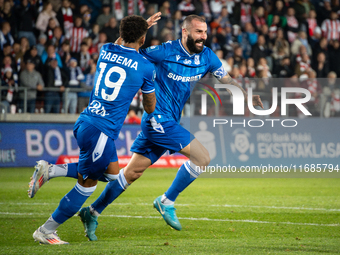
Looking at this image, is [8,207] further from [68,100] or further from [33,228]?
[68,100]

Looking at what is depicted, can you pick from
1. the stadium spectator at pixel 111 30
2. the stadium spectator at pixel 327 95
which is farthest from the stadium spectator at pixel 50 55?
the stadium spectator at pixel 327 95

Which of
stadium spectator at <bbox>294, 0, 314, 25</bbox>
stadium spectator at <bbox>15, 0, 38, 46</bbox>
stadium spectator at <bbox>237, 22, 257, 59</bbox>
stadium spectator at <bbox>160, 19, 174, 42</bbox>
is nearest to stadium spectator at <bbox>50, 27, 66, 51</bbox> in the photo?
stadium spectator at <bbox>15, 0, 38, 46</bbox>

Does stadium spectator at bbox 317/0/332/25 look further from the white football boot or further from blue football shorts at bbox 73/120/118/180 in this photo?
the white football boot

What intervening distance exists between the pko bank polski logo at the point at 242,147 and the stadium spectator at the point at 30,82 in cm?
573

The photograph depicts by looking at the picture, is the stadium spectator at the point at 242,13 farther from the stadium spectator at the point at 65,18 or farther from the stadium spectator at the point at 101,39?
the stadium spectator at the point at 65,18

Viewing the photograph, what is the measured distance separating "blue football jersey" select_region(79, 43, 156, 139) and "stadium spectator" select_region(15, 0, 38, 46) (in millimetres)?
10608

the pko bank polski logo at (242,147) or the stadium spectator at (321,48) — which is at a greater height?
the stadium spectator at (321,48)

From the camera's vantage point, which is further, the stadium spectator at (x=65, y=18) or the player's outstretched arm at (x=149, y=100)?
the stadium spectator at (x=65, y=18)

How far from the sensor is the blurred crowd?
13445mm

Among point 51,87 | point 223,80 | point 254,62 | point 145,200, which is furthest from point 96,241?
point 254,62

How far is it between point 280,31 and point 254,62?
6.14 ft

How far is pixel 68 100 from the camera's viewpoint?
44.1ft

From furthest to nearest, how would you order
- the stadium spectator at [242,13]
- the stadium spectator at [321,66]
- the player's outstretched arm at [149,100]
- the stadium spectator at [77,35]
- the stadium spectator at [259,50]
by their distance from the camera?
the stadium spectator at [242,13] → the stadium spectator at [321,66] → the stadium spectator at [259,50] → the stadium spectator at [77,35] → the player's outstretched arm at [149,100]

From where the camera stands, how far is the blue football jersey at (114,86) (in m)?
4.46
